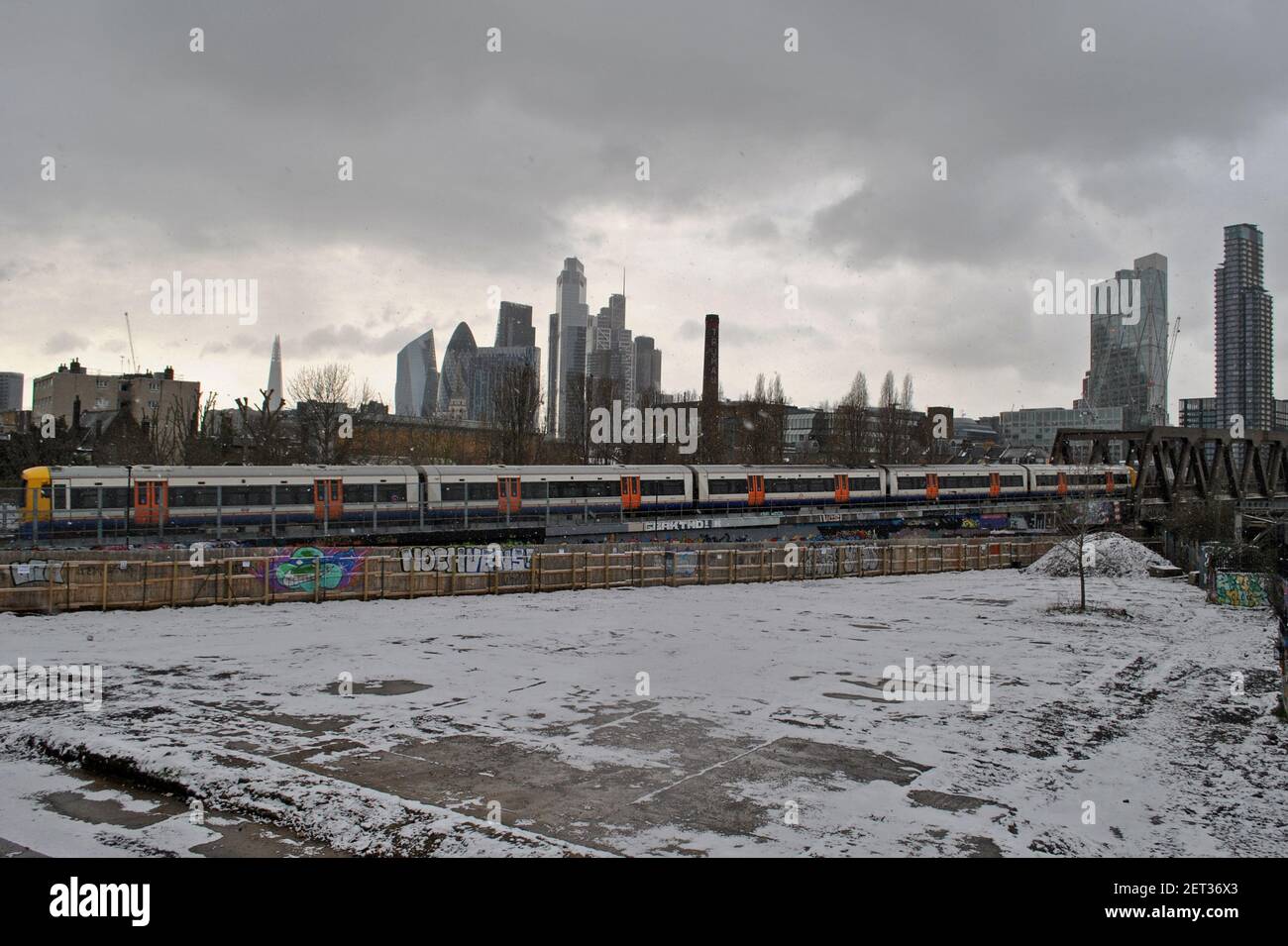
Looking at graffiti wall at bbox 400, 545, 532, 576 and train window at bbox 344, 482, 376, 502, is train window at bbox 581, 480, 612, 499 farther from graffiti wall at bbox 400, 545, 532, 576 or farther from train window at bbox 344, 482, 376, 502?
graffiti wall at bbox 400, 545, 532, 576

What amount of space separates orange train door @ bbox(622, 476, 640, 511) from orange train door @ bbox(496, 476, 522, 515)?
237 inches

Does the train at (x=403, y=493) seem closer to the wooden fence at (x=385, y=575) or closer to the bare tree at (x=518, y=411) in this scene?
the wooden fence at (x=385, y=575)

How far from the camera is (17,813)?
9.38 m

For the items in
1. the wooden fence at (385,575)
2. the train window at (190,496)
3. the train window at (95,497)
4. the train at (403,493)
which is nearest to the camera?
the wooden fence at (385,575)

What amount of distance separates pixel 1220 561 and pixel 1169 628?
13.7 m

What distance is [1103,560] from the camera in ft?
139

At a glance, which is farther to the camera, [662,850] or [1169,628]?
[1169,628]

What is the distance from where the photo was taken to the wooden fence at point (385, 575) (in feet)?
77.6

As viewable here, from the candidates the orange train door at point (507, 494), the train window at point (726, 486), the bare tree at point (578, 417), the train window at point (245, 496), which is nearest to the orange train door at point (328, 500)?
the train window at point (245, 496)

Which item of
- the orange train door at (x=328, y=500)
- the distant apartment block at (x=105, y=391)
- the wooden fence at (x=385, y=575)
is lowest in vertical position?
the wooden fence at (x=385, y=575)

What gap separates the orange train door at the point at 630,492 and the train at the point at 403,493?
0.18ft
